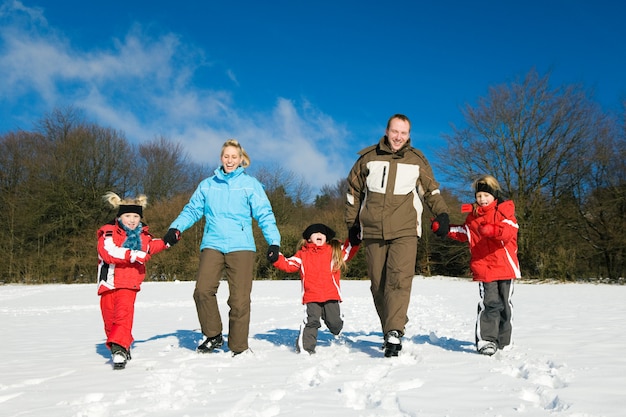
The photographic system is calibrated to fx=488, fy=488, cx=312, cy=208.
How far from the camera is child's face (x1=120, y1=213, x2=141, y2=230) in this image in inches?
165

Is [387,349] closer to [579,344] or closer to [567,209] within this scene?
[579,344]

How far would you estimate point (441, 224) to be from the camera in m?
4.16

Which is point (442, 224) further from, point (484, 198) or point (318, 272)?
point (318, 272)

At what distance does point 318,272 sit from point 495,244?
64.9 inches

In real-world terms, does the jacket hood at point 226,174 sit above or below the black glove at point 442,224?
above

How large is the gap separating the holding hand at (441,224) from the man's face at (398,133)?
70 cm

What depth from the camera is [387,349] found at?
12.8 feet

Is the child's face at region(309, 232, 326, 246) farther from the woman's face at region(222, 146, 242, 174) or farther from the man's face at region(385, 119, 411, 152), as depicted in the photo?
the man's face at region(385, 119, 411, 152)

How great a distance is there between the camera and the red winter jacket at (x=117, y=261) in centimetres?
399

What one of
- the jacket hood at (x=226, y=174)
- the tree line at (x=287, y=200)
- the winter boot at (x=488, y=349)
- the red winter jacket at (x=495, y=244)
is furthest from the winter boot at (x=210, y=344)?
the tree line at (x=287, y=200)

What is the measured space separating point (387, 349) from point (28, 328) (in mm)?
5669

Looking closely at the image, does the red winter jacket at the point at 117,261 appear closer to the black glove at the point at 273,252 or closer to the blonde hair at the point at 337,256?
the black glove at the point at 273,252

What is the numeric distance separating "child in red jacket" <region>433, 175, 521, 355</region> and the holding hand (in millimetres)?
35

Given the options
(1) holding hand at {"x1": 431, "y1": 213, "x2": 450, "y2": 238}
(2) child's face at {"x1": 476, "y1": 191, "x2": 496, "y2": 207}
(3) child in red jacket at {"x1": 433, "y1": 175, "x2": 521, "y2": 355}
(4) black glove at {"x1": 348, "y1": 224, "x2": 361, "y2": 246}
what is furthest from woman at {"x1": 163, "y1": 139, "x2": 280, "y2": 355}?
(2) child's face at {"x1": 476, "y1": 191, "x2": 496, "y2": 207}
